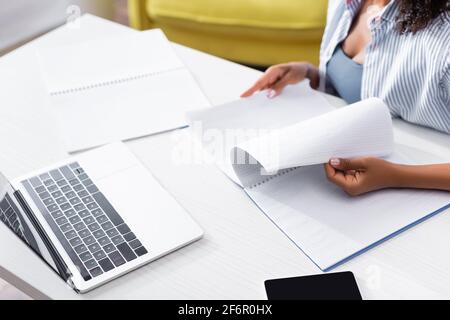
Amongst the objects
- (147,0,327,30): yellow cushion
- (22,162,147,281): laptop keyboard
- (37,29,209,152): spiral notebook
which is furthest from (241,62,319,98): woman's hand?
(147,0,327,30): yellow cushion

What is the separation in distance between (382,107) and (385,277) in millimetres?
288

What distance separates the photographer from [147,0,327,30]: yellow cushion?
1.68 metres

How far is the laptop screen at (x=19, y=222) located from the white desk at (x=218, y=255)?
13 mm

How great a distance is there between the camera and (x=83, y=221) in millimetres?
795

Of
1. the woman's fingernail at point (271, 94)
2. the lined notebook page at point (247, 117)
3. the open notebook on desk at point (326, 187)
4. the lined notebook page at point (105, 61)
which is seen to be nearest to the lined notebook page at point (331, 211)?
the open notebook on desk at point (326, 187)

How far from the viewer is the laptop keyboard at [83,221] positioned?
74 centimetres

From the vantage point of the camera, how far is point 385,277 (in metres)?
0.73

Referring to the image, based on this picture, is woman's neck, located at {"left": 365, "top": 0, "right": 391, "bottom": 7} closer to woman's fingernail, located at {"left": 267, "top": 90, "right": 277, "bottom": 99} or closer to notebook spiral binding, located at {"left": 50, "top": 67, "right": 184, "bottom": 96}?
woman's fingernail, located at {"left": 267, "top": 90, "right": 277, "bottom": 99}

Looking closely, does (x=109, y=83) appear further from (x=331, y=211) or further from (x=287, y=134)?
(x=331, y=211)

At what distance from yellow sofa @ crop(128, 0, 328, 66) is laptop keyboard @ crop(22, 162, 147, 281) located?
1022 mm

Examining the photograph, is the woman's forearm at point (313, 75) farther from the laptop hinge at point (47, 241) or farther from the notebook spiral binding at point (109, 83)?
the laptop hinge at point (47, 241)
